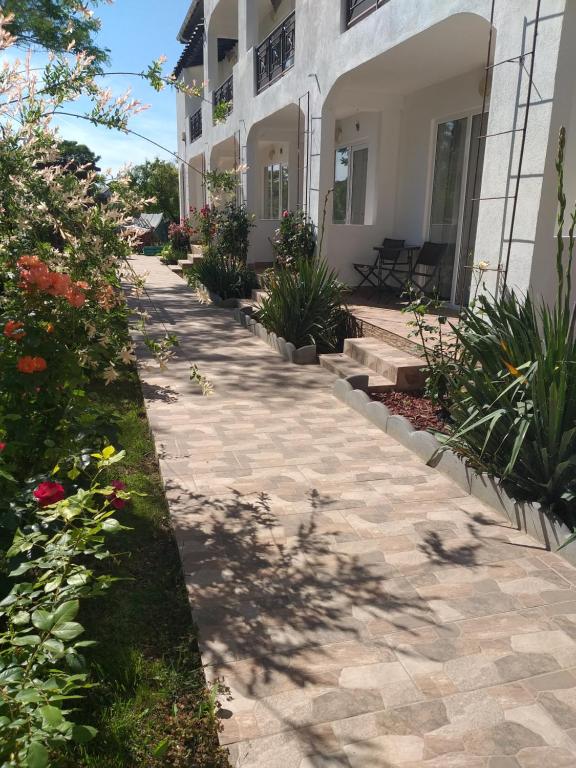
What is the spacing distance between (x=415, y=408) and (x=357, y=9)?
6.10m

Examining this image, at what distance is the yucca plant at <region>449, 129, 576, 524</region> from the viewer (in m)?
3.46

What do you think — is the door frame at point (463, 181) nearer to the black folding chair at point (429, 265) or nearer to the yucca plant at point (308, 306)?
the black folding chair at point (429, 265)

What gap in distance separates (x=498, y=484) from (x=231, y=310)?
903 centimetres

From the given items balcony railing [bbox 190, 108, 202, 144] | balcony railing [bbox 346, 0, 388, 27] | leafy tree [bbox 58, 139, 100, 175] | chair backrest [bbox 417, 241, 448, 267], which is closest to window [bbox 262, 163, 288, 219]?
balcony railing [bbox 190, 108, 202, 144]

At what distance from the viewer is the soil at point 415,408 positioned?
5.27 metres

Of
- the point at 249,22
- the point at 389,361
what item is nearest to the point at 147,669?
the point at 389,361

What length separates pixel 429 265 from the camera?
952 centimetres

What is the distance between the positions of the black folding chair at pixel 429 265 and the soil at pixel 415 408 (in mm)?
3434

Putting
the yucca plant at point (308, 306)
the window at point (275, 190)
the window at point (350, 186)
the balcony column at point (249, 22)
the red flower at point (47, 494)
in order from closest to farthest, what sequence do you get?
1. the red flower at point (47, 494)
2. the yucca plant at point (308, 306)
3. the window at point (350, 186)
4. the balcony column at point (249, 22)
5. the window at point (275, 190)

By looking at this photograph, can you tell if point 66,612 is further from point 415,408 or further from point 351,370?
point 351,370

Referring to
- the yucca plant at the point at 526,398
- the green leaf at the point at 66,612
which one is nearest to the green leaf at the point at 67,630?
the green leaf at the point at 66,612

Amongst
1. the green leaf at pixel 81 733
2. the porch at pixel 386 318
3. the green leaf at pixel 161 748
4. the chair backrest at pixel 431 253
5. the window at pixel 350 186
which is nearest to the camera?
the green leaf at pixel 81 733

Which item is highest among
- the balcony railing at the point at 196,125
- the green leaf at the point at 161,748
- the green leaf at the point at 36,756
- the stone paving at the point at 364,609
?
the balcony railing at the point at 196,125

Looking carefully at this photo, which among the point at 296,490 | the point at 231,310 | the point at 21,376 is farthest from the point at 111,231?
the point at 231,310
